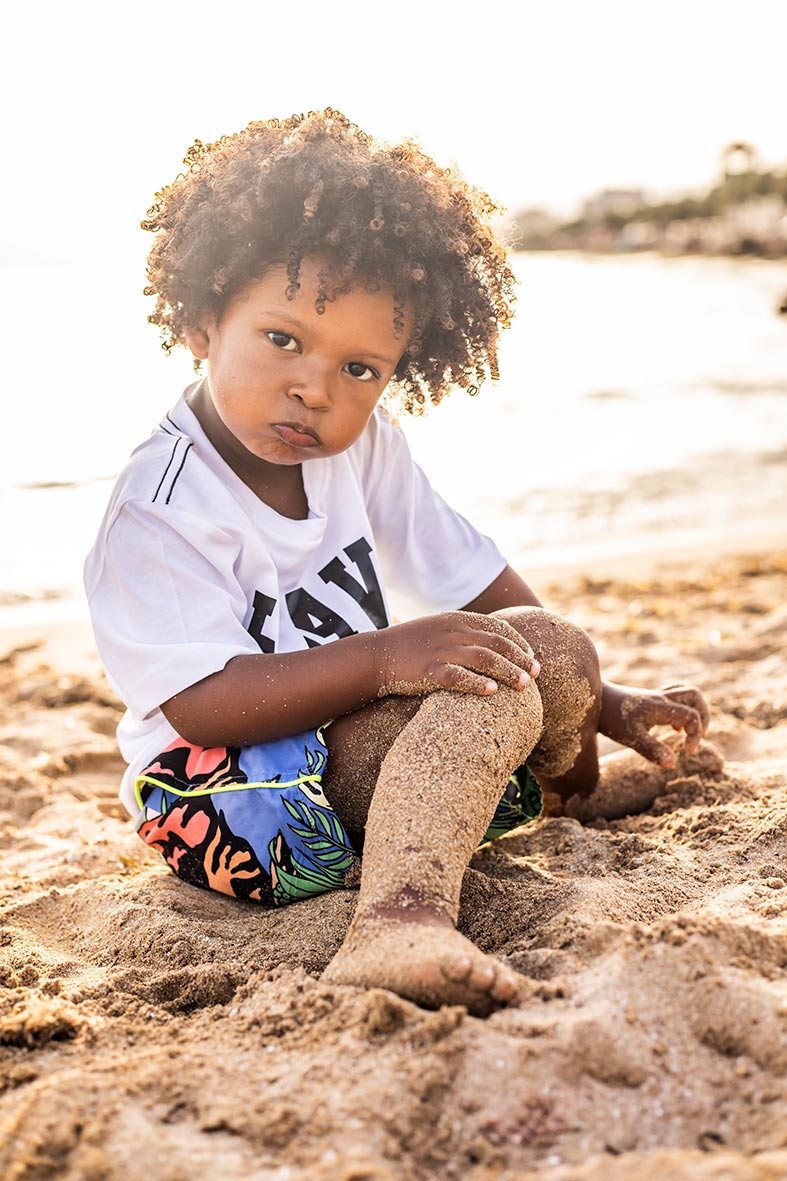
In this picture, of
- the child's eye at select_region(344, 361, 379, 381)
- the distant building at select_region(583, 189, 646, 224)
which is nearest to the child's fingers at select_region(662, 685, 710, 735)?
the child's eye at select_region(344, 361, 379, 381)

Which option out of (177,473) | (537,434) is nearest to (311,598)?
(177,473)

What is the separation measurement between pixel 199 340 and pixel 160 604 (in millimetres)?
692

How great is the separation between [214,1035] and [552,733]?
100 centimetres

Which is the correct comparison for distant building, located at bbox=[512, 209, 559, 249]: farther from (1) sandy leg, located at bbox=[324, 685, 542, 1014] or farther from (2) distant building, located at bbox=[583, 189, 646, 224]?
(1) sandy leg, located at bbox=[324, 685, 542, 1014]

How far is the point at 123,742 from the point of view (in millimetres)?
2443

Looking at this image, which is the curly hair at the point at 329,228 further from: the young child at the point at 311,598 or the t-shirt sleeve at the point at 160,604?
the t-shirt sleeve at the point at 160,604

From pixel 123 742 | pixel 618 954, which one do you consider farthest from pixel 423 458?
pixel 618 954

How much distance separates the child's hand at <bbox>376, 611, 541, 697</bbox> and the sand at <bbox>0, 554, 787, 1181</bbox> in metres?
0.38

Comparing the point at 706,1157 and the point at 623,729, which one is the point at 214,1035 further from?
the point at 623,729

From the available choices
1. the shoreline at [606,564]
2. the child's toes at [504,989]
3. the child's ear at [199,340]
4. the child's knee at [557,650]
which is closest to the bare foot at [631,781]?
the child's knee at [557,650]

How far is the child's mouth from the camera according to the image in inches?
90.7

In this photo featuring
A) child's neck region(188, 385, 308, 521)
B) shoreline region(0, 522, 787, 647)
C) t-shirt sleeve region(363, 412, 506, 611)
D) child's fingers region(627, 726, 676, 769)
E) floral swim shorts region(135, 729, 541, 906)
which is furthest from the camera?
shoreline region(0, 522, 787, 647)

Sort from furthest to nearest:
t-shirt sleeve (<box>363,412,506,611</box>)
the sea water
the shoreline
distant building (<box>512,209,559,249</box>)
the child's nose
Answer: distant building (<box>512,209,559,249</box>) < the sea water < the shoreline < t-shirt sleeve (<box>363,412,506,611</box>) < the child's nose

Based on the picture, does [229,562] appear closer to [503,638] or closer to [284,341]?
[284,341]
